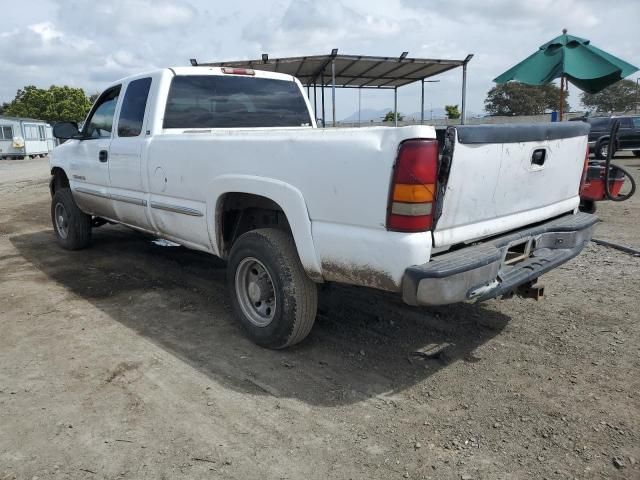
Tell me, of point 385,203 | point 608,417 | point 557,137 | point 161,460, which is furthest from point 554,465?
point 557,137

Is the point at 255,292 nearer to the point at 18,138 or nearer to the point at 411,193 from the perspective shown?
the point at 411,193

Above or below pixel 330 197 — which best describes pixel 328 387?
below

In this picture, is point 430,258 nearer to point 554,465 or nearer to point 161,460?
point 554,465

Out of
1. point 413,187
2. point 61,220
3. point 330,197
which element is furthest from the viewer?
point 61,220

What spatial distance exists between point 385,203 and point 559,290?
2.73m

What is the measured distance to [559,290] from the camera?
185 inches

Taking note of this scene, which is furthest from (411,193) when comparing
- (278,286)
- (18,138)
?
(18,138)

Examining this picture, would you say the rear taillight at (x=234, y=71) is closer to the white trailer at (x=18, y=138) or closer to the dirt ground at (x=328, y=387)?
the dirt ground at (x=328, y=387)

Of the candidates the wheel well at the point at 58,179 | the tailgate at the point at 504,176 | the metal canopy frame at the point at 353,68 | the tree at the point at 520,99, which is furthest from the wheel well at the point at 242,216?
the tree at the point at 520,99

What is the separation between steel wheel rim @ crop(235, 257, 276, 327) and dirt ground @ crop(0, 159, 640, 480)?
22 cm

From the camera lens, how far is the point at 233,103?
4945 millimetres

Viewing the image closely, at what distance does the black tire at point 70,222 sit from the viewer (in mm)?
6445

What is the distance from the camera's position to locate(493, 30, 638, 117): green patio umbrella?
9133 millimetres

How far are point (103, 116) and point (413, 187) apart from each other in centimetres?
414
